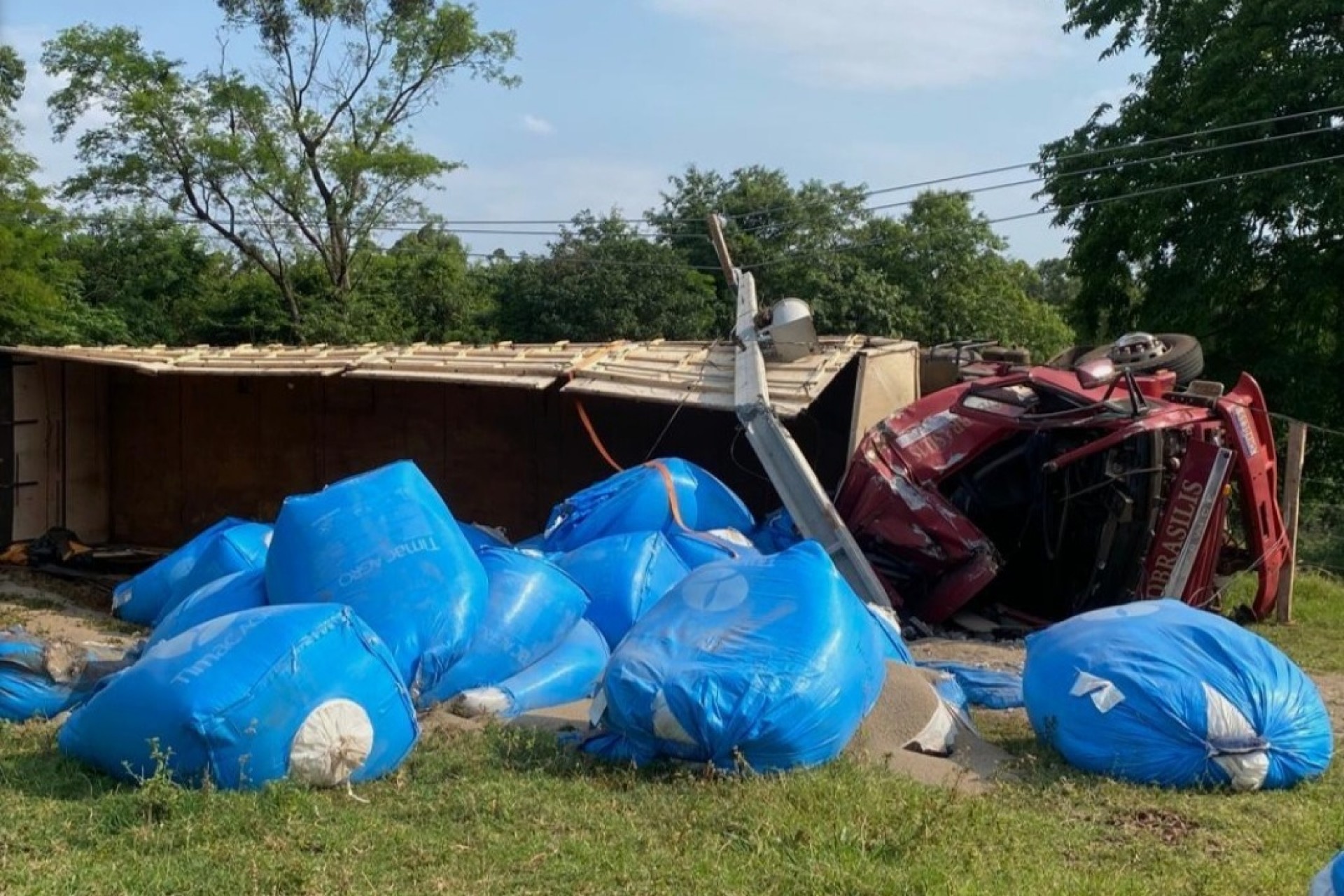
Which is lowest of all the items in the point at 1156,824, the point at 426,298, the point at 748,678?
the point at 1156,824

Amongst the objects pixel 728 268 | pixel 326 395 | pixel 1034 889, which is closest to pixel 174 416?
pixel 326 395

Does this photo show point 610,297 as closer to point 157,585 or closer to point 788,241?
point 788,241

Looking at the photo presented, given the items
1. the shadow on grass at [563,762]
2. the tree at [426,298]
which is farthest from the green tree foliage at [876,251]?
the shadow on grass at [563,762]

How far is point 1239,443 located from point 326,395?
26.7 feet

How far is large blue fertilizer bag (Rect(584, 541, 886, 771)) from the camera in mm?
4445

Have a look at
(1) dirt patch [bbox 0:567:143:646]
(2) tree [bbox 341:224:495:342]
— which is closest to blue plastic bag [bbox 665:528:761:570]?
(1) dirt patch [bbox 0:567:143:646]

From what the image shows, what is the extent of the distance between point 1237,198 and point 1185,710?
12.2m

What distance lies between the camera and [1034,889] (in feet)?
11.7

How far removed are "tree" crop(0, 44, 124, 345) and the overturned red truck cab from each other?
1792 centimetres

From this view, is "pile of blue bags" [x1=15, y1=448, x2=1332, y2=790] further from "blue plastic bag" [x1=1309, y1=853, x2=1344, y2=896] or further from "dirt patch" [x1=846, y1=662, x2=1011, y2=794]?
"blue plastic bag" [x1=1309, y1=853, x2=1344, y2=896]

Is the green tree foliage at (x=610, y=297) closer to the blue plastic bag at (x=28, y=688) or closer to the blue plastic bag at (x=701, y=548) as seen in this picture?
the blue plastic bag at (x=701, y=548)

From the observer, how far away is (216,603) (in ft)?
21.1

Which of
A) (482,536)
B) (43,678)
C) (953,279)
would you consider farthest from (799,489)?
(953,279)

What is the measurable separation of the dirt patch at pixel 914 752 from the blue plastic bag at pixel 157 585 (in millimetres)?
5292
